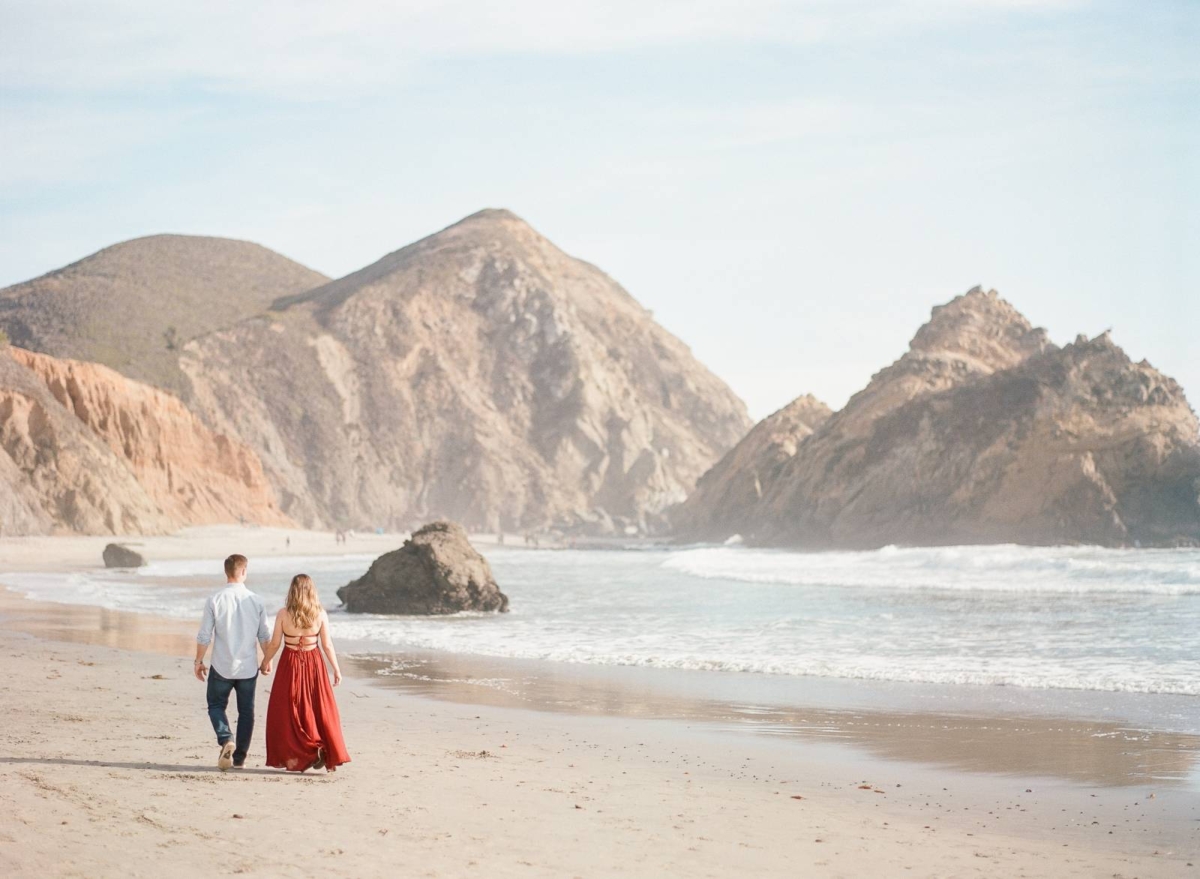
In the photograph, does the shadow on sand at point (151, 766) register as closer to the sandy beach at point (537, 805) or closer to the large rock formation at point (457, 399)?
the sandy beach at point (537, 805)

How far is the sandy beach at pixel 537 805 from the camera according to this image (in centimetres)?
605

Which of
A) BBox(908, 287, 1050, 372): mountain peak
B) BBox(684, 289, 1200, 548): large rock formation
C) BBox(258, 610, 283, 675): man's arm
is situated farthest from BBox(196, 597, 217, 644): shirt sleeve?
BBox(908, 287, 1050, 372): mountain peak

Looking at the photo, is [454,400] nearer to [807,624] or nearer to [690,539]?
[690,539]

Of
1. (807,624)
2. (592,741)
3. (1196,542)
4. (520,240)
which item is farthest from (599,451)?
(592,741)

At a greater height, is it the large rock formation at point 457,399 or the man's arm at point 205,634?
the large rock formation at point 457,399

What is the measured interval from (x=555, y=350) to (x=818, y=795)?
367 feet

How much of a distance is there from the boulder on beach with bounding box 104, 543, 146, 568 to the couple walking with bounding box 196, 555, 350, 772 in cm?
3485

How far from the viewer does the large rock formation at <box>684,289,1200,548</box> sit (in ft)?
178

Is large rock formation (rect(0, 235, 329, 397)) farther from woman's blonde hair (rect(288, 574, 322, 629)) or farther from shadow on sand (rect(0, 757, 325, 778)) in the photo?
woman's blonde hair (rect(288, 574, 322, 629))

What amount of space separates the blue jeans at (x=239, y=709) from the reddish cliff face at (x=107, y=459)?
43.9 metres

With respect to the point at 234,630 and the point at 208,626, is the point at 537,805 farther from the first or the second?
the point at 208,626

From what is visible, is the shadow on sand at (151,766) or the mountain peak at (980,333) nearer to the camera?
the shadow on sand at (151,766)

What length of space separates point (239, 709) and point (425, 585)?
52.3 ft

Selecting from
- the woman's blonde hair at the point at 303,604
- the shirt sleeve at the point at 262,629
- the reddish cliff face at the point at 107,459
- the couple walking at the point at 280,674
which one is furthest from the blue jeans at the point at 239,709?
the reddish cliff face at the point at 107,459
